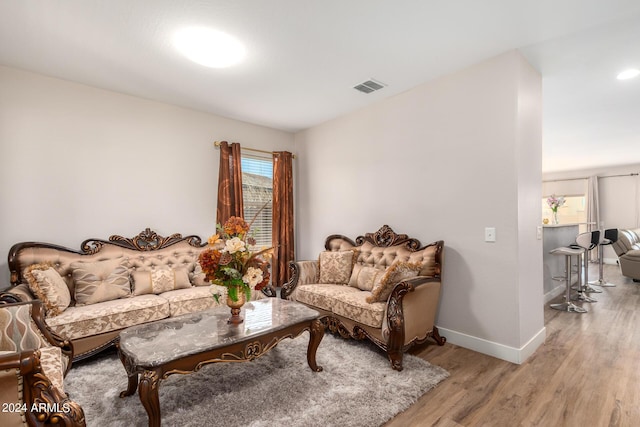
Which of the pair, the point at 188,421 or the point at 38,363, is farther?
the point at 188,421

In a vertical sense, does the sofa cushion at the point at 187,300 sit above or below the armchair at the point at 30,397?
below

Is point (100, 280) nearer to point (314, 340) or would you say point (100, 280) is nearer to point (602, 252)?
point (314, 340)

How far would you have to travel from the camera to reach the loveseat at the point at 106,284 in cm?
265

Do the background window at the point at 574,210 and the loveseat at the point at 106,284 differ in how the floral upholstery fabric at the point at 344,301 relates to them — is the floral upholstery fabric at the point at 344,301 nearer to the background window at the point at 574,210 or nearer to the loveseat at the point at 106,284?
the loveseat at the point at 106,284

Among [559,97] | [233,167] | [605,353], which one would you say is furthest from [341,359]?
[559,97]

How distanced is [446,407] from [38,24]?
13.5ft

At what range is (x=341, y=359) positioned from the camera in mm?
2789

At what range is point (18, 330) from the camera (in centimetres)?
194

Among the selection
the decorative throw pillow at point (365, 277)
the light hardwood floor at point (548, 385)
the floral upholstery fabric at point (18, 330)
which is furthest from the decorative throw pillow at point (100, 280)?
the light hardwood floor at point (548, 385)

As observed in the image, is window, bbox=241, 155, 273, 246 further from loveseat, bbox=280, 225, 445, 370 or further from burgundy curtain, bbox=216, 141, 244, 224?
loveseat, bbox=280, 225, 445, 370

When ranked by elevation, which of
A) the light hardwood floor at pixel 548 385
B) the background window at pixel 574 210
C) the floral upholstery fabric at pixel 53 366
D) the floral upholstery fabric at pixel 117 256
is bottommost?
the light hardwood floor at pixel 548 385

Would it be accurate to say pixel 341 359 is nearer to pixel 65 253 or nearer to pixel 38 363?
pixel 38 363

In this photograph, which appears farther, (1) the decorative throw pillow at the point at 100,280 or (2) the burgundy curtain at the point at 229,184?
(2) the burgundy curtain at the point at 229,184

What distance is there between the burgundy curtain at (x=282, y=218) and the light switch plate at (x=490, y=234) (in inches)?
116
